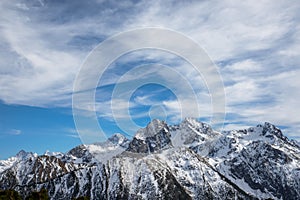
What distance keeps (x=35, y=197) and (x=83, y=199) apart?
15.3 m

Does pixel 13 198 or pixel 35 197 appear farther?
pixel 13 198

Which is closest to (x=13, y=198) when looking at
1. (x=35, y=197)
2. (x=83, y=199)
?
(x=35, y=197)

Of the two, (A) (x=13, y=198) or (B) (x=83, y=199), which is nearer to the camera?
(B) (x=83, y=199)

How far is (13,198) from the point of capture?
106 m

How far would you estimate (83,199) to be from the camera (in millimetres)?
93688

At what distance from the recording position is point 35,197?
98250 millimetres

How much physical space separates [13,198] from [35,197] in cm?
1233

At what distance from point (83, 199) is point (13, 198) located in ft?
88.7

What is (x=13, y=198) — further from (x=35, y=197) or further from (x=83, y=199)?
(x=83, y=199)

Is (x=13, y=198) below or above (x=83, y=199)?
above
